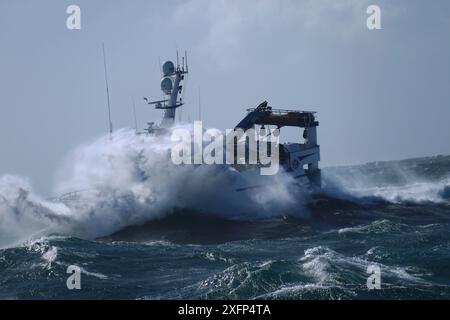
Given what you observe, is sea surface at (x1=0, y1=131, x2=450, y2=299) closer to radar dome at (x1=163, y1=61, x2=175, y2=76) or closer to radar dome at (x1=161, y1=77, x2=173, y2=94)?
radar dome at (x1=161, y1=77, x2=173, y2=94)

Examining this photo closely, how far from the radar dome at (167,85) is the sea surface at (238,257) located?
12.3 metres

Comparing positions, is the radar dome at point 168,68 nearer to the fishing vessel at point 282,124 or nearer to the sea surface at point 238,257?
the fishing vessel at point 282,124

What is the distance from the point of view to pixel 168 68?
158 ft

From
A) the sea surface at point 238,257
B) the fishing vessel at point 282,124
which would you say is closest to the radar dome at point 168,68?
the fishing vessel at point 282,124

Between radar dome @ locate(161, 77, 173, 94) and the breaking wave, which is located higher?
radar dome @ locate(161, 77, 173, 94)

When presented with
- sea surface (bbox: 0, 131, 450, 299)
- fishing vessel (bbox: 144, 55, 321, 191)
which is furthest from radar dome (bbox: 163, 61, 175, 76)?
sea surface (bbox: 0, 131, 450, 299)

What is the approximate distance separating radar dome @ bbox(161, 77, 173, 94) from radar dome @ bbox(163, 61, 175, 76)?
70 centimetres

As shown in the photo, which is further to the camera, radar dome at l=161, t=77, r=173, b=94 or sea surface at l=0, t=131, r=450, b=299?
radar dome at l=161, t=77, r=173, b=94

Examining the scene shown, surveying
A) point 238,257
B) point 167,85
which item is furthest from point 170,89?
point 238,257

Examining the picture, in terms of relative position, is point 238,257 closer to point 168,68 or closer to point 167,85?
point 167,85

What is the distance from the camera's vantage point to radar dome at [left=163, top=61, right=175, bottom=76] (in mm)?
48219

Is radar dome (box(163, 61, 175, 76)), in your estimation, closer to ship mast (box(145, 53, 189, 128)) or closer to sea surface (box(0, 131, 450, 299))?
ship mast (box(145, 53, 189, 128))

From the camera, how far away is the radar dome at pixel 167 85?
4775cm
